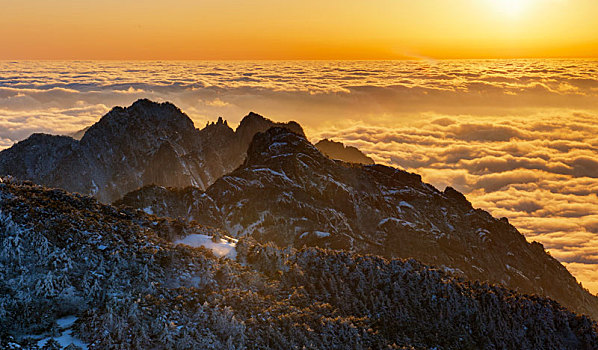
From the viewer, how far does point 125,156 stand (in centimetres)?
14812

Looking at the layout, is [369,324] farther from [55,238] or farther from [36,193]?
[36,193]

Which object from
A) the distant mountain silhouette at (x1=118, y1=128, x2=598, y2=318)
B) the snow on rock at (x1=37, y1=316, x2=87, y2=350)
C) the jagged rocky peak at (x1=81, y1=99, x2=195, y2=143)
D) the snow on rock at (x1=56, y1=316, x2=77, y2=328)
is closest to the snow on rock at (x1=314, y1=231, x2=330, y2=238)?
the distant mountain silhouette at (x1=118, y1=128, x2=598, y2=318)

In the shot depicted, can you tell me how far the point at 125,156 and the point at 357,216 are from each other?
83933 millimetres

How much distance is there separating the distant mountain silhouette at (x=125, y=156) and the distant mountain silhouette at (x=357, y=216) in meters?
42.3

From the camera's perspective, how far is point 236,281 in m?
47.7

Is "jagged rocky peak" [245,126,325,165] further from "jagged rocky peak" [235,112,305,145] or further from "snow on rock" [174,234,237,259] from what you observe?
"snow on rock" [174,234,237,259]

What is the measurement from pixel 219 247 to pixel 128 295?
16.5 m

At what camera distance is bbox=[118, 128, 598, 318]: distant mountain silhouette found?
9500 cm

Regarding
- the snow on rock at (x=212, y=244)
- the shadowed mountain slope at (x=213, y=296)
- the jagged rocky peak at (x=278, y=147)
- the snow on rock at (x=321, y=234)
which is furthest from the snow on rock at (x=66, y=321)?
the jagged rocky peak at (x=278, y=147)

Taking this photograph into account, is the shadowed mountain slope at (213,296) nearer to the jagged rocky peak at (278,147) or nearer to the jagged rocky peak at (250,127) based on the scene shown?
the jagged rocky peak at (278,147)

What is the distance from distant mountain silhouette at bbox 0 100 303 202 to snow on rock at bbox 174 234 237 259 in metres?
89.1

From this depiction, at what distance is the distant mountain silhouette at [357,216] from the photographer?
312 ft

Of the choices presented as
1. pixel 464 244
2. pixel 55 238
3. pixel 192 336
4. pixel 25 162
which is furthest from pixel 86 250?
pixel 25 162

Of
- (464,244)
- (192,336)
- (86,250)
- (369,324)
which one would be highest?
(86,250)
